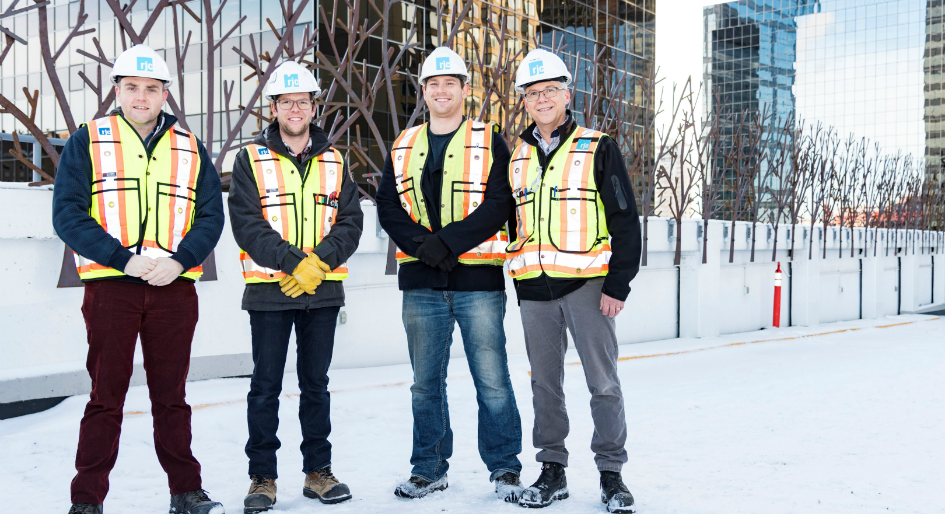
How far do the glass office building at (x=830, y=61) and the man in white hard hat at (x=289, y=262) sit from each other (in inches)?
3609

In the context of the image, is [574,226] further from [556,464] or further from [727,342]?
[727,342]

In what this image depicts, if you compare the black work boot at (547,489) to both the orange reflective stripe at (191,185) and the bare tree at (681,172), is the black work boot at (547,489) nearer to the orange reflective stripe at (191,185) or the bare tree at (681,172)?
the orange reflective stripe at (191,185)

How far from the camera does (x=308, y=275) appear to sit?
3.75m

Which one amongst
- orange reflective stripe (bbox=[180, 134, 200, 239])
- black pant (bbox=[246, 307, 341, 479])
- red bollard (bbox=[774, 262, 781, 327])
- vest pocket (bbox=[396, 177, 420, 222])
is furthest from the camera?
red bollard (bbox=[774, 262, 781, 327])

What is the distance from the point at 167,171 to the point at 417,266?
1.29 meters

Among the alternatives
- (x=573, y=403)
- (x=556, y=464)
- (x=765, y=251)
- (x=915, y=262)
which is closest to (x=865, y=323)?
(x=765, y=251)

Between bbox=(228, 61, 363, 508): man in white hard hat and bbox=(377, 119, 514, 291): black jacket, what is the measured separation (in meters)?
0.26

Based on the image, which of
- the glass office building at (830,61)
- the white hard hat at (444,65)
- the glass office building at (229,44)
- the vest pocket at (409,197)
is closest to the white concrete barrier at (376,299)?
the vest pocket at (409,197)

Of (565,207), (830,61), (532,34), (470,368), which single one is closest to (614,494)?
(470,368)

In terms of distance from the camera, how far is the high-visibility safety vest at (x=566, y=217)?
153 inches

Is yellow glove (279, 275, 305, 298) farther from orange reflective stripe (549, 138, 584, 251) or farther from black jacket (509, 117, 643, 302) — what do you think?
orange reflective stripe (549, 138, 584, 251)

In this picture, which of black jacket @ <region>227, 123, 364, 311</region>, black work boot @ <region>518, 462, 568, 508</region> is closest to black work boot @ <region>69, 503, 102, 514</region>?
black jacket @ <region>227, 123, 364, 311</region>

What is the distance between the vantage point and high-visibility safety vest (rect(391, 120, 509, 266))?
4.01 metres

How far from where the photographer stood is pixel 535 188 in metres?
3.99
